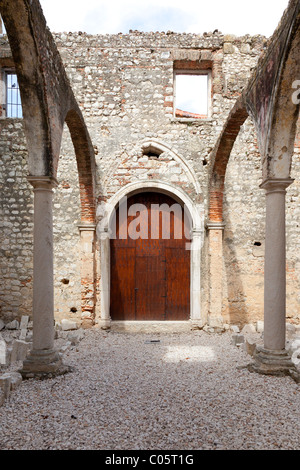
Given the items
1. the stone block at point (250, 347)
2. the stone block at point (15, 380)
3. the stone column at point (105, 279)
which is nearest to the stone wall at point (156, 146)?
the stone column at point (105, 279)

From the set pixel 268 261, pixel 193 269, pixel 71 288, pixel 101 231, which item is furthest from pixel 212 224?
pixel 71 288

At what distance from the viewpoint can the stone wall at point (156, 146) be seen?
25.5ft

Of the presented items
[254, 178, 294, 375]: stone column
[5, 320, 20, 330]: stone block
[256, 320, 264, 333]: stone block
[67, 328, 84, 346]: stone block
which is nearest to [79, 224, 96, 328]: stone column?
[67, 328, 84, 346]: stone block

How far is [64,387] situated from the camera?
407cm

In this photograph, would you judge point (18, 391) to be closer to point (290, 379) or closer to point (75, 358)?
point (75, 358)

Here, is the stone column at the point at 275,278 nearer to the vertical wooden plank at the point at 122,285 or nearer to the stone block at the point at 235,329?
the stone block at the point at 235,329

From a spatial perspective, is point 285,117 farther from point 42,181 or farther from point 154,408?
point 154,408

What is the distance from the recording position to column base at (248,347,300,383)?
436 cm

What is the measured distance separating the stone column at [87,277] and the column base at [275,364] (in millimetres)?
4110

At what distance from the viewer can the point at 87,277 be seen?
24.9 ft

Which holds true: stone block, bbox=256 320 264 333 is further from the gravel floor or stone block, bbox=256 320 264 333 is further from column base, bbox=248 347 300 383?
column base, bbox=248 347 300 383

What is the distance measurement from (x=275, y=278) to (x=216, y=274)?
3080 millimetres

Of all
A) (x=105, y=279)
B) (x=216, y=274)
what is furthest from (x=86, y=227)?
(x=216, y=274)

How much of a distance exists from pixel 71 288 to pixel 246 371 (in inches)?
176
